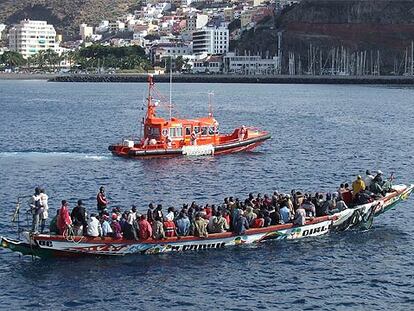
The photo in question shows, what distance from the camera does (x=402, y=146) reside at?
84188mm

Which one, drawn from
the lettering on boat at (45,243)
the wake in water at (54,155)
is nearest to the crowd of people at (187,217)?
the lettering on boat at (45,243)

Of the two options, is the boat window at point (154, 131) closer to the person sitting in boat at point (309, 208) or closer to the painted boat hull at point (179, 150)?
the painted boat hull at point (179, 150)

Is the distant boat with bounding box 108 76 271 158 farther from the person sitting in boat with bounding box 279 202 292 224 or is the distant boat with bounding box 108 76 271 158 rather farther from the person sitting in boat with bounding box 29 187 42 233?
the person sitting in boat with bounding box 29 187 42 233

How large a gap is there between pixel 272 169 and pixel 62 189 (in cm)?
1752

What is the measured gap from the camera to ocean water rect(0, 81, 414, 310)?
3438cm

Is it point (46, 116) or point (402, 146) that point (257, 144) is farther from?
point (46, 116)

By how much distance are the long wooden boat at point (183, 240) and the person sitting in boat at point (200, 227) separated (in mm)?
224

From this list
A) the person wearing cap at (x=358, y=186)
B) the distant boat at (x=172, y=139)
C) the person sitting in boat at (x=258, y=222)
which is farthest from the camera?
the distant boat at (x=172, y=139)

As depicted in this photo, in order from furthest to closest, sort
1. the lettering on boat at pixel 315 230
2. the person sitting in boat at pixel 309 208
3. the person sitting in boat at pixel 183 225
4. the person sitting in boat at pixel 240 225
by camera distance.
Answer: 1. the person sitting in boat at pixel 309 208
2. the lettering on boat at pixel 315 230
3. the person sitting in boat at pixel 240 225
4. the person sitting in boat at pixel 183 225

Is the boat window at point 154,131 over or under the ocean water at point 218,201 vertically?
over

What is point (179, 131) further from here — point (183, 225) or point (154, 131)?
point (183, 225)

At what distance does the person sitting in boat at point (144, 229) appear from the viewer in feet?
126

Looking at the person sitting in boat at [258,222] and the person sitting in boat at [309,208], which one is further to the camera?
the person sitting in boat at [309,208]

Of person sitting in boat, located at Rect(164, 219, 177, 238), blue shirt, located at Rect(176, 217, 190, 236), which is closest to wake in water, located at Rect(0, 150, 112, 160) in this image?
blue shirt, located at Rect(176, 217, 190, 236)
